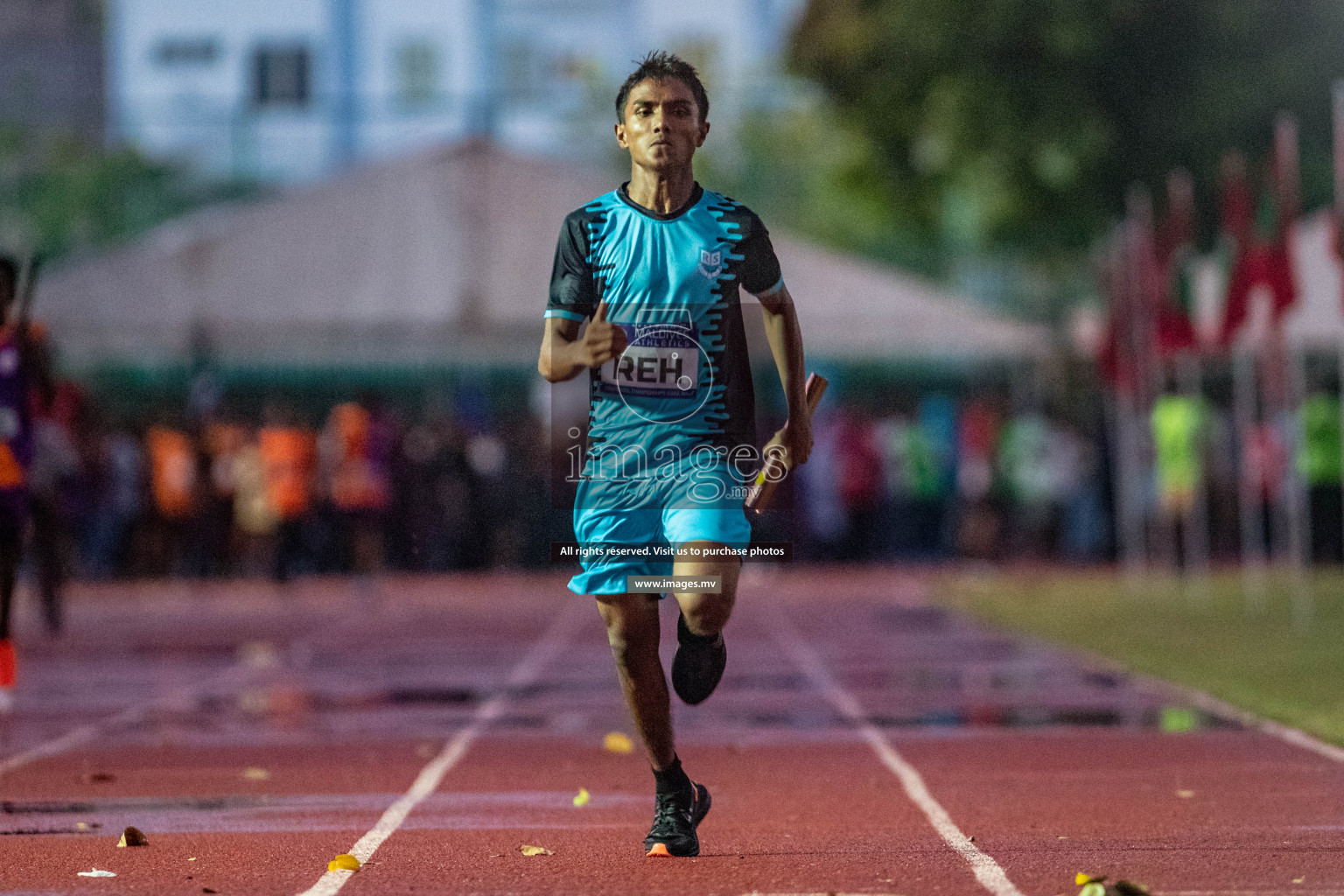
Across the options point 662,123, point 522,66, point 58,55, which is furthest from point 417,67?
point 662,123

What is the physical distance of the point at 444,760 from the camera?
1022 centimetres

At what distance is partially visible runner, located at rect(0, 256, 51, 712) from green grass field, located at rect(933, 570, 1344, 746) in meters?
5.83

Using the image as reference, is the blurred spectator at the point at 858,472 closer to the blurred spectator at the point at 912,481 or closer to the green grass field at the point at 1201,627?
the blurred spectator at the point at 912,481

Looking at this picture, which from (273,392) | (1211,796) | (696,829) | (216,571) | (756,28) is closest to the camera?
(696,829)

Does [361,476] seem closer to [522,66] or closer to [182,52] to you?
[182,52]

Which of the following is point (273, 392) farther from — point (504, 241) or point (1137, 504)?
point (1137, 504)

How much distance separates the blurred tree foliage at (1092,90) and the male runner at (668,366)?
24.2 meters

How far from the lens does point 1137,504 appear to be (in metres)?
25.5

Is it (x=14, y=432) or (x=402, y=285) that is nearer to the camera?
(x=14, y=432)

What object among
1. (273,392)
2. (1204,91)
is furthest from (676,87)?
(1204,91)

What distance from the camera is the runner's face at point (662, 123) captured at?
22.1 ft

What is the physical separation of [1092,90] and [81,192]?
1161 inches

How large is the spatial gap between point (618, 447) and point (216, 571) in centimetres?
2204

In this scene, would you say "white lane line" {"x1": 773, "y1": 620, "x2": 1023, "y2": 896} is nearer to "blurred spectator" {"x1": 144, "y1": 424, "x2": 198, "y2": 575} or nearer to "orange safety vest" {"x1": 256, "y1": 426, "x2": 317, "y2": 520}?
"orange safety vest" {"x1": 256, "y1": 426, "x2": 317, "y2": 520}
